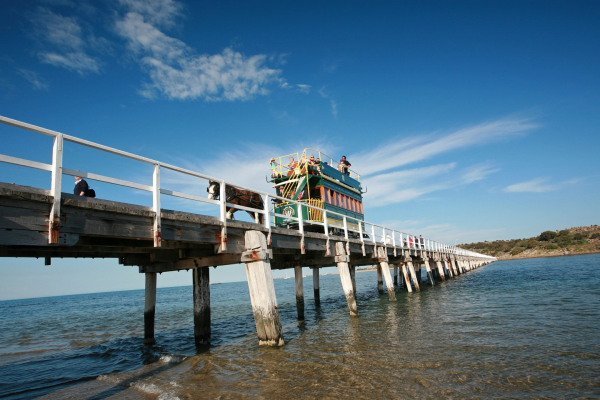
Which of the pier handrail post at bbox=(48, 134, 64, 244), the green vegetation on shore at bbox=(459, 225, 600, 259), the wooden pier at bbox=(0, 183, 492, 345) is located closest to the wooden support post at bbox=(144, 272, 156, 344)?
the wooden pier at bbox=(0, 183, 492, 345)

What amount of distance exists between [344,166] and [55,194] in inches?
712

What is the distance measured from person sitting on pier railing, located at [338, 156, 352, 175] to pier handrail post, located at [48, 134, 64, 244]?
57.6ft

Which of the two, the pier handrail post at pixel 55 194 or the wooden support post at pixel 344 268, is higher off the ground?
the pier handrail post at pixel 55 194

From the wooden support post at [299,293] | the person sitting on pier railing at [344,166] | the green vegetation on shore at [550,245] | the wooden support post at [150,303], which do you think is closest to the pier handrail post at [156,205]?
the wooden support post at [150,303]

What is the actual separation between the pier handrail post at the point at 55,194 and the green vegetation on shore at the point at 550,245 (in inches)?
3718

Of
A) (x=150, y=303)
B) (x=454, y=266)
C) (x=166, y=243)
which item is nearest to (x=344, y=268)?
(x=150, y=303)

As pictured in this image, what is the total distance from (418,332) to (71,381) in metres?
8.78

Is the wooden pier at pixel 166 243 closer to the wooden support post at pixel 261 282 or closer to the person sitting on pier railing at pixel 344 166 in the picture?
the wooden support post at pixel 261 282

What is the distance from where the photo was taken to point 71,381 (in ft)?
27.3

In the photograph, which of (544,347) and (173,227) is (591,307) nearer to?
(544,347)

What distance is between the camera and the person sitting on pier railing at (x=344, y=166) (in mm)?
21542

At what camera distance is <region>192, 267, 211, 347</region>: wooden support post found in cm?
1080

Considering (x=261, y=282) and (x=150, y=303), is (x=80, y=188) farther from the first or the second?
(x=150, y=303)

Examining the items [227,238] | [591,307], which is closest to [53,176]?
[227,238]
